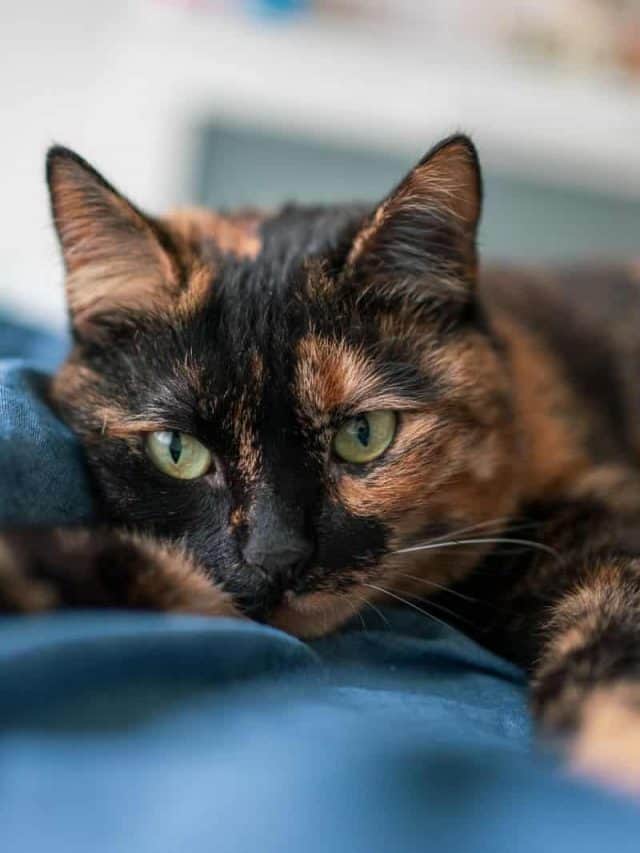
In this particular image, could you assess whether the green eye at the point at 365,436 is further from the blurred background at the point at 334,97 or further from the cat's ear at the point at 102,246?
the blurred background at the point at 334,97

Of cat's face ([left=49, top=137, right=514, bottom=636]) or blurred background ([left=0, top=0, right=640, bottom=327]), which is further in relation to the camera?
blurred background ([left=0, top=0, right=640, bottom=327])

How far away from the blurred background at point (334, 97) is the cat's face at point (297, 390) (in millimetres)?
1740

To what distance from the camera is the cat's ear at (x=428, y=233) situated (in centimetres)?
99

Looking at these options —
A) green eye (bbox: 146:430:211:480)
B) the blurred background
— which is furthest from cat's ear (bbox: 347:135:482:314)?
the blurred background

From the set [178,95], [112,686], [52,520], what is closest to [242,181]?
[178,95]

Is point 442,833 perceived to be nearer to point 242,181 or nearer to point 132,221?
point 132,221

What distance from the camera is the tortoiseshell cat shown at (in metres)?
0.88

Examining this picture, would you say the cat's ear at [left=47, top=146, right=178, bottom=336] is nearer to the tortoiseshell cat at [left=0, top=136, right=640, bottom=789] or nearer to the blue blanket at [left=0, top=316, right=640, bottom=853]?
the tortoiseshell cat at [left=0, top=136, right=640, bottom=789]

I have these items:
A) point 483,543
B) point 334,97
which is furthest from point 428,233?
point 334,97

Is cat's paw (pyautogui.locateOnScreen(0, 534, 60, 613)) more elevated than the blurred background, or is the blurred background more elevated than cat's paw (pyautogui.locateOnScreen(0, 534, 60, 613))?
the blurred background

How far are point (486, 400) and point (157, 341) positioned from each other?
40cm

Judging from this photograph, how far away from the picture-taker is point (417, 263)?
41.6 inches

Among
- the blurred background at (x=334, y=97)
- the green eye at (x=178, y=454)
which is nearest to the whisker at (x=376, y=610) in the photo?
the green eye at (x=178, y=454)

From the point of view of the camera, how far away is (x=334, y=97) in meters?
2.81
